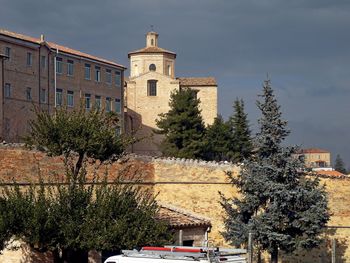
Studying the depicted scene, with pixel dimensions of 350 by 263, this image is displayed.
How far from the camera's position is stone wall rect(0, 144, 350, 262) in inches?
1083

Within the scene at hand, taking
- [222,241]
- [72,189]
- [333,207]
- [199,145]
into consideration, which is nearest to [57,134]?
[72,189]

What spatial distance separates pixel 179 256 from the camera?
1502 centimetres

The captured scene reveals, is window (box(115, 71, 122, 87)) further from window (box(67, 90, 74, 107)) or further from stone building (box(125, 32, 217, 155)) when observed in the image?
window (box(67, 90, 74, 107))

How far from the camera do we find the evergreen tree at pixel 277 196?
22.9m

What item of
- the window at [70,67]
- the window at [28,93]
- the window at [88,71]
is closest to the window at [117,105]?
the window at [88,71]

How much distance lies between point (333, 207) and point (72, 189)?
40.0ft

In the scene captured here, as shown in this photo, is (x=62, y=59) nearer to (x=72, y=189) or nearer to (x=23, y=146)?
(x=23, y=146)

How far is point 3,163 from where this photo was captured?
24453mm

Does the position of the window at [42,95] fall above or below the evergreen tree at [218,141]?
above

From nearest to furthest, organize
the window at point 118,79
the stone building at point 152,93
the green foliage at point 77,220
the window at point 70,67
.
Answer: the green foliage at point 77,220, the window at point 70,67, the window at point 118,79, the stone building at point 152,93

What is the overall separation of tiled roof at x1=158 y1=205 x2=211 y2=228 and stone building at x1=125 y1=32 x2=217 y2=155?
153 feet

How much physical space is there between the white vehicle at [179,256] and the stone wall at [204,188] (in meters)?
10.7

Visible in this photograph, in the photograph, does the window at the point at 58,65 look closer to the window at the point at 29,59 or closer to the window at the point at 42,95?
the window at the point at 42,95

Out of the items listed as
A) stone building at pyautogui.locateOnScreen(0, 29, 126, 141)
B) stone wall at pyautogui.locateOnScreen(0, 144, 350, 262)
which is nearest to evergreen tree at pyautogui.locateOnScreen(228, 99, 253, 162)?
stone building at pyautogui.locateOnScreen(0, 29, 126, 141)
